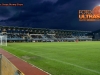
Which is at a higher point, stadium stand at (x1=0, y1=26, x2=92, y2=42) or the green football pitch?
stadium stand at (x1=0, y1=26, x2=92, y2=42)

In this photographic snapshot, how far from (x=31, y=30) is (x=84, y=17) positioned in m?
47.5

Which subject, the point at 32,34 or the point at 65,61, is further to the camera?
the point at 32,34

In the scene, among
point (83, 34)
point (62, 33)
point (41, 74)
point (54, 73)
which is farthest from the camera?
point (83, 34)

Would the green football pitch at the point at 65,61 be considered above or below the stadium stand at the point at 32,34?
below

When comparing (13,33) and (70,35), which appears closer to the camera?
(13,33)

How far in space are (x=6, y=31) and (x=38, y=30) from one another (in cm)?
1934

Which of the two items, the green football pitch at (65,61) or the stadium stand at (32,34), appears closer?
the green football pitch at (65,61)

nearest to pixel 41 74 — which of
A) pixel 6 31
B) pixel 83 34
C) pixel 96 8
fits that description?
pixel 96 8

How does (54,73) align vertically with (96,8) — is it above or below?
below

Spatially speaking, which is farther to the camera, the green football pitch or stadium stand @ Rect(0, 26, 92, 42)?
stadium stand @ Rect(0, 26, 92, 42)

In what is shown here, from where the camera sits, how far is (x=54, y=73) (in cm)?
738

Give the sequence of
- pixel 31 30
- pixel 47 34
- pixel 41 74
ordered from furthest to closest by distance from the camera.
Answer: pixel 47 34, pixel 31 30, pixel 41 74

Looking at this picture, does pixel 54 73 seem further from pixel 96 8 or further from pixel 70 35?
pixel 70 35

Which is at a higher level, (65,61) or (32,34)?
(32,34)
